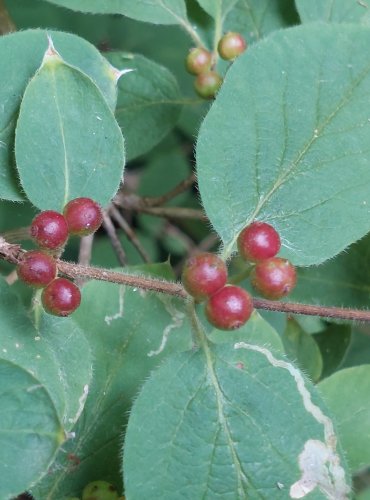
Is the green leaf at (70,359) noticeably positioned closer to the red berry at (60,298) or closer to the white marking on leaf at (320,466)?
the red berry at (60,298)

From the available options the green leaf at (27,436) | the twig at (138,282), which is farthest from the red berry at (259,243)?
the green leaf at (27,436)

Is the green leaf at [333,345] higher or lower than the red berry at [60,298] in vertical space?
lower

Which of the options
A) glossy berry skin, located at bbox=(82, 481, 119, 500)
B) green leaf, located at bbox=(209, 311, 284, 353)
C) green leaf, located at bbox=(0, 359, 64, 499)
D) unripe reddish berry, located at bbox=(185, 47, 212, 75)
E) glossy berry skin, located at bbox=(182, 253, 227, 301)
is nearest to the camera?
green leaf, located at bbox=(0, 359, 64, 499)

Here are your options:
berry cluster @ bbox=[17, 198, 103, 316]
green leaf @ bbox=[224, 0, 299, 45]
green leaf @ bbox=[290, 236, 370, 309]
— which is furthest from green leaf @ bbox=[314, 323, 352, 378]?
berry cluster @ bbox=[17, 198, 103, 316]

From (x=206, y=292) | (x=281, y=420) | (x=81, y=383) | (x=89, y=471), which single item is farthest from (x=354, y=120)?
(x=89, y=471)

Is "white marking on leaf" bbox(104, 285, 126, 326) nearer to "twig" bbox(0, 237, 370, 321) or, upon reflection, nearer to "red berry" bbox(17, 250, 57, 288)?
"twig" bbox(0, 237, 370, 321)

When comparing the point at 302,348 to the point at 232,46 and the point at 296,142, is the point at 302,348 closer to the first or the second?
the point at 296,142

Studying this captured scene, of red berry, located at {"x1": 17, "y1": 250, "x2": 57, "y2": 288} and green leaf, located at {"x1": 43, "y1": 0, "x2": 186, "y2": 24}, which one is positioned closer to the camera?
red berry, located at {"x1": 17, "y1": 250, "x2": 57, "y2": 288}

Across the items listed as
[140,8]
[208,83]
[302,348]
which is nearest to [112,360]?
[302,348]
